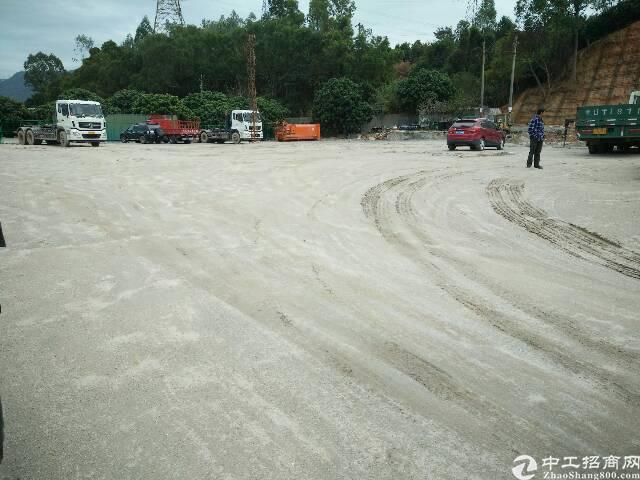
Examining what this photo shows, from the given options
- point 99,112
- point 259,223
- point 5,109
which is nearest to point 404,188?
point 259,223

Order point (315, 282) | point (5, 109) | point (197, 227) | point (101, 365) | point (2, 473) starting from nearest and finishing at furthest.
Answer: point (2, 473) < point (101, 365) < point (315, 282) < point (197, 227) < point (5, 109)

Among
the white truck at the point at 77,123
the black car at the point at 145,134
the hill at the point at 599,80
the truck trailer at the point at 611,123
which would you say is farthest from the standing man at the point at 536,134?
the hill at the point at 599,80

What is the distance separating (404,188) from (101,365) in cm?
915

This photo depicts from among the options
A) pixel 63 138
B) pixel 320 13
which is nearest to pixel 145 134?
pixel 63 138

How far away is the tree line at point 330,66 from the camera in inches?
2047

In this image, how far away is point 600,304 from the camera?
14.6 feet

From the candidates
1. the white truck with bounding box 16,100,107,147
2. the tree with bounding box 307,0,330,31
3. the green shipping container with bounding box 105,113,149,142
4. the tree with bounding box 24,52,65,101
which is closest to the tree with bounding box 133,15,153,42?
the tree with bounding box 24,52,65,101

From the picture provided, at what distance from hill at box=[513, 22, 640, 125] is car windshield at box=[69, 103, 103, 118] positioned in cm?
4286

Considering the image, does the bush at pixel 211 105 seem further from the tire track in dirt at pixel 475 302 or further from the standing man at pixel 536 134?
the tire track in dirt at pixel 475 302

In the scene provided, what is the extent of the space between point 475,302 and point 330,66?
200ft

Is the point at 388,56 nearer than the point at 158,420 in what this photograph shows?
No

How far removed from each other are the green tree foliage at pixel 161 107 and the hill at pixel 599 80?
35.0m

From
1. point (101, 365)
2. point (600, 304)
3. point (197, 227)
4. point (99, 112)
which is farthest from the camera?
point (99, 112)

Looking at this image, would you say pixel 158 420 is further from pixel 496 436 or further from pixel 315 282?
pixel 315 282
